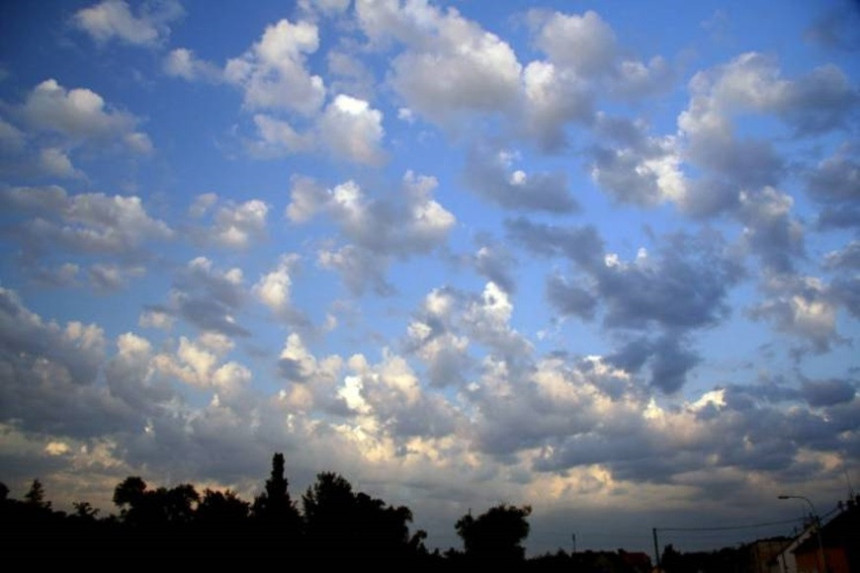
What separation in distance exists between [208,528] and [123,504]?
66451 mm

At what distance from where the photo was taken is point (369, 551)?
197 ft

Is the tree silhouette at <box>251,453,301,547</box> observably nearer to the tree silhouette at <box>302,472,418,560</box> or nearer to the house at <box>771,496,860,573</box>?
the tree silhouette at <box>302,472,418,560</box>

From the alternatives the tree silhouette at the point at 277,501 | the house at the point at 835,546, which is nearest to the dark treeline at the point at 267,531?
the tree silhouette at the point at 277,501

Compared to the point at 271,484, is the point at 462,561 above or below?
below

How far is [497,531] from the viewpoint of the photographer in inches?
4628

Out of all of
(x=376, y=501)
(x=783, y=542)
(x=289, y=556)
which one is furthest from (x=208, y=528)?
(x=783, y=542)

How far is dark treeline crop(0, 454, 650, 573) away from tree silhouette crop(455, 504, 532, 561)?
0.64ft

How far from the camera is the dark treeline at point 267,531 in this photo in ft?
120

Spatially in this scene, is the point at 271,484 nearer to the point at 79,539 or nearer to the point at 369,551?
the point at 369,551

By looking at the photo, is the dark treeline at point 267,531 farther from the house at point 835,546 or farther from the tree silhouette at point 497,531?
the house at point 835,546

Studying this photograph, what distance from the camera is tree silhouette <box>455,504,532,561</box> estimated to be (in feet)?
377

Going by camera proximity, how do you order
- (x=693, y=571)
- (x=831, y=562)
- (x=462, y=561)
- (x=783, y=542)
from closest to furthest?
(x=831, y=562), (x=462, y=561), (x=783, y=542), (x=693, y=571)

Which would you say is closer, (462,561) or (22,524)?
(22,524)

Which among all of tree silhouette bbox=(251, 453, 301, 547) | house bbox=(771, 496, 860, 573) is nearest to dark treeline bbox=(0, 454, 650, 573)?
tree silhouette bbox=(251, 453, 301, 547)
